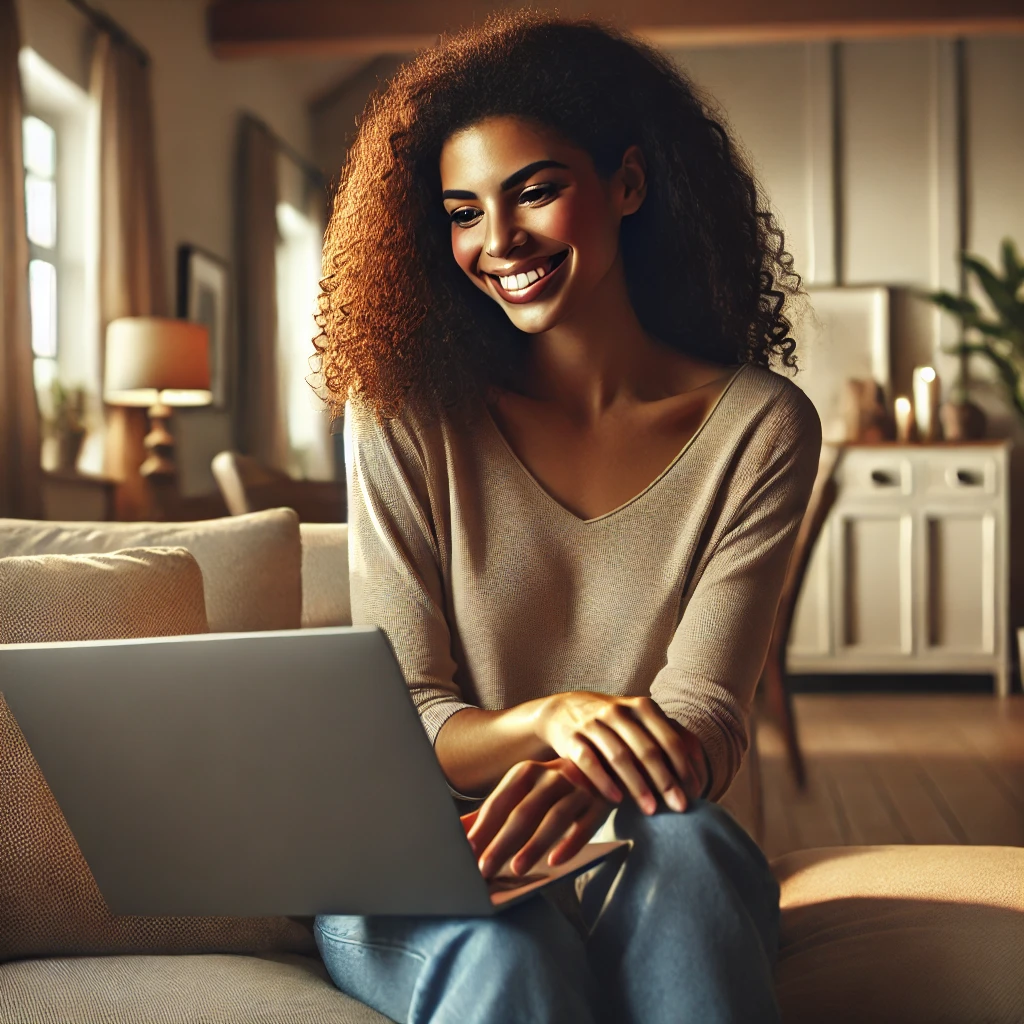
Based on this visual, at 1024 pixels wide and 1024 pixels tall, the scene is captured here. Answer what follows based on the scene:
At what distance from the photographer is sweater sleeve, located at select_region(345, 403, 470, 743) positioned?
1.26 metres

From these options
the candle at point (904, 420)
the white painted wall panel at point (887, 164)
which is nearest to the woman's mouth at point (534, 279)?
the candle at point (904, 420)

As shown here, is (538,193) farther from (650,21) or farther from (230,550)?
(650,21)

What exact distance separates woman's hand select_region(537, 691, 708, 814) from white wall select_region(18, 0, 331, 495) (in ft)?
12.0

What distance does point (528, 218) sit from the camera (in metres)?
1.30

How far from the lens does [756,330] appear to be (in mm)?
1521

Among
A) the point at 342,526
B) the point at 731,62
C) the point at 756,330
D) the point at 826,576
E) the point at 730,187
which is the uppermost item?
the point at 731,62

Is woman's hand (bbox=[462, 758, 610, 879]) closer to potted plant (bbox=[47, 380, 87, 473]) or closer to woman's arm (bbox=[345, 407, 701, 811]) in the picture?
woman's arm (bbox=[345, 407, 701, 811])

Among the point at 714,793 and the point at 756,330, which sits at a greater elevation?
the point at 756,330

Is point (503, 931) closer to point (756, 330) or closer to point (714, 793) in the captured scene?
point (714, 793)

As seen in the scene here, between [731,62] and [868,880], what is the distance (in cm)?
526

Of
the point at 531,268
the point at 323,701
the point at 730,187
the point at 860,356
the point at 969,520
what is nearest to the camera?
the point at 323,701

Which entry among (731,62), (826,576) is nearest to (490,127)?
(826,576)

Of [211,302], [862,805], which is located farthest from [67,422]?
[862,805]

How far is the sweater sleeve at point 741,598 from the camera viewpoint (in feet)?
3.89
